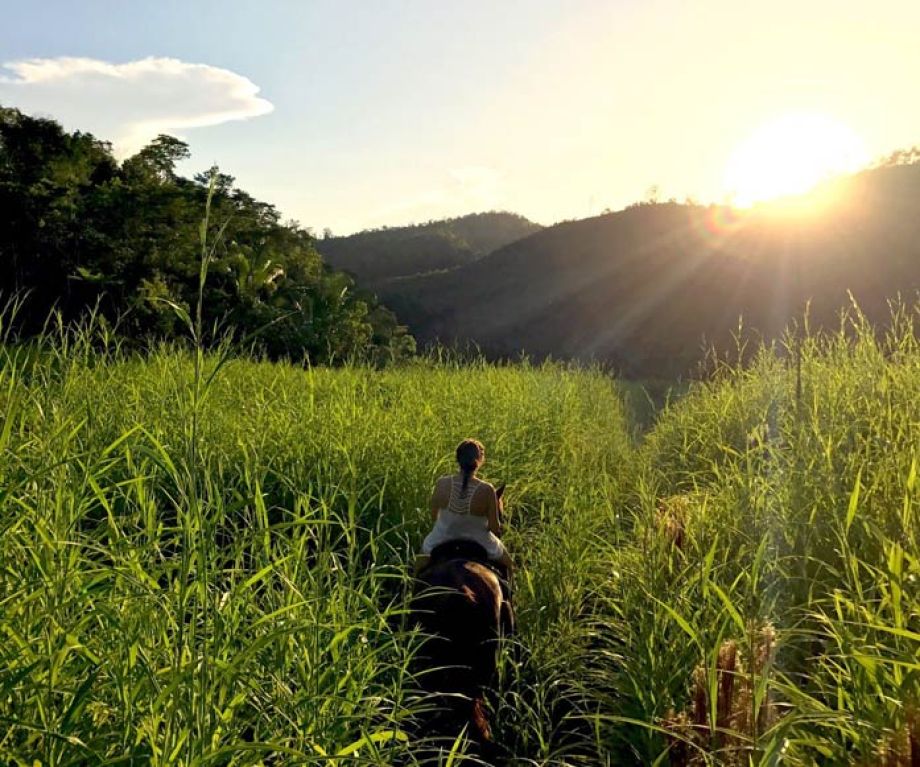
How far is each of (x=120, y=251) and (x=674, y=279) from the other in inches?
1424

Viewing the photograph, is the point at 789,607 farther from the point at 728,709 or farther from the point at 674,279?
the point at 674,279

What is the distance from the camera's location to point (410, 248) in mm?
77062

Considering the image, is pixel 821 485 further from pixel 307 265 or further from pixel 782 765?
pixel 307 265

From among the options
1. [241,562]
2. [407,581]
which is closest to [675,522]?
[407,581]

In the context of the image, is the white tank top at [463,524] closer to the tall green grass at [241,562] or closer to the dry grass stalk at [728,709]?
the tall green grass at [241,562]

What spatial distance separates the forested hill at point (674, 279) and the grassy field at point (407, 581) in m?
30.1

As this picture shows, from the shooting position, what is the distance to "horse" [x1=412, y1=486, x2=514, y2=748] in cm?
322

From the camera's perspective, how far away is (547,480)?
5980 mm

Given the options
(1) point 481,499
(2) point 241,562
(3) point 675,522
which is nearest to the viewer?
(2) point 241,562

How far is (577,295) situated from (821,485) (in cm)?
4598

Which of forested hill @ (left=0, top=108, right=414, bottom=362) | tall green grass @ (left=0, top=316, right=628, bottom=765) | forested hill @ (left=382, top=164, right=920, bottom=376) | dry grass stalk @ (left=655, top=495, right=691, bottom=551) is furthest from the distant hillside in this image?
dry grass stalk @ (left=655, top=495, right=691, bottom=551)

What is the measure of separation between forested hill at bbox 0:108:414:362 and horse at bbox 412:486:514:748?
1145cm

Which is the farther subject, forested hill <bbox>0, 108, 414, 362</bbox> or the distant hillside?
the distant hillside

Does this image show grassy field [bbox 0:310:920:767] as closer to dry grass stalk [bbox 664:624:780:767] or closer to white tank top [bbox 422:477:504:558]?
dry grass stalk [bbox 664:624:780:767]
